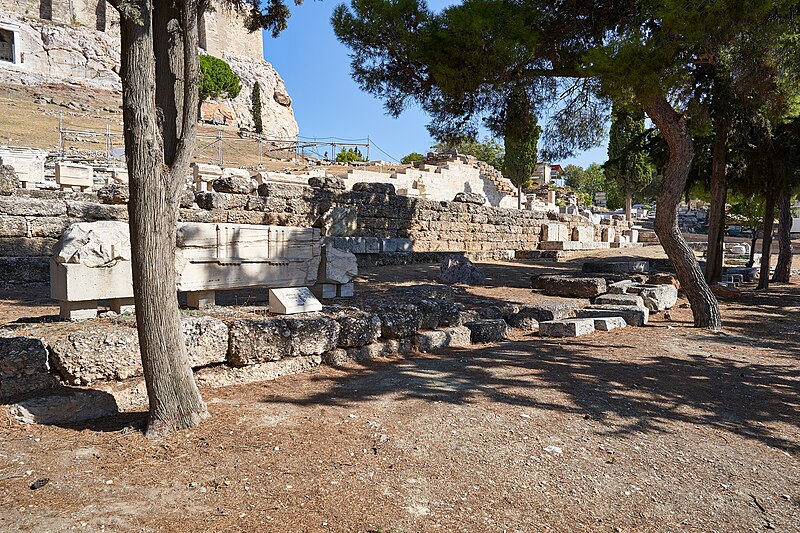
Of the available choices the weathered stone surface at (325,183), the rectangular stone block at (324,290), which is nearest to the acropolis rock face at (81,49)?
the weathered stone surface at (325,183)

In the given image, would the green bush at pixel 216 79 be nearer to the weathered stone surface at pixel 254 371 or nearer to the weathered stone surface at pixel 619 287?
the weathered stone surface at pixel 619 287

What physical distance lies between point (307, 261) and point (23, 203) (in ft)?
16.3

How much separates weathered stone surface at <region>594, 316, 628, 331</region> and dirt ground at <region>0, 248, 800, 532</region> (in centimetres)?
245

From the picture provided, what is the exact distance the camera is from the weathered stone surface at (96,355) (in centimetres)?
386

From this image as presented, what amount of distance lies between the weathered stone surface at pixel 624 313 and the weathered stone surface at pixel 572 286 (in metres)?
1.88

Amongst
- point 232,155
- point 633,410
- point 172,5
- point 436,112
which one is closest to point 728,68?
point 436,112

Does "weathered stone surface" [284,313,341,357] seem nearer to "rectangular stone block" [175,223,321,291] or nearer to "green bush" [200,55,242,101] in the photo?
"rectangular stone block" [175,223,321,291]

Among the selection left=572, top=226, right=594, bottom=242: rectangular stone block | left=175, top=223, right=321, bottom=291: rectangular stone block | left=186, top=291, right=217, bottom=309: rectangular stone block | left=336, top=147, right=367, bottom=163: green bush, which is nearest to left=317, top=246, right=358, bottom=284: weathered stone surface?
left=175, top=223, right=321, bottom=291: rectangular stone block

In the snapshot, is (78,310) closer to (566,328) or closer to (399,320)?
(399,320)

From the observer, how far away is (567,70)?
9.46 meters

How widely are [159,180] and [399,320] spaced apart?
11.5ft

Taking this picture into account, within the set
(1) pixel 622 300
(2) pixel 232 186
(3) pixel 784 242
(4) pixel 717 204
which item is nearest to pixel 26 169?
(2) pixel 232 186

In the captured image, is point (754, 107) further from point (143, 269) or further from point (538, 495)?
point (143, 269)

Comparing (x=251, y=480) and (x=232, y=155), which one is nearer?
(x=251, y=480)
